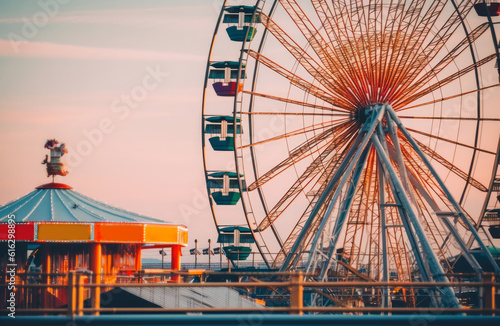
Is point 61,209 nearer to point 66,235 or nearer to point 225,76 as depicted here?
point 66,235

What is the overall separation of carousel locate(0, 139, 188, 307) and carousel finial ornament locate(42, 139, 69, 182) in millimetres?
45

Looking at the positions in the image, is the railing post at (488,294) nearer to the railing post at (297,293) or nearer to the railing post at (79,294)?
the railing post at (297,293)

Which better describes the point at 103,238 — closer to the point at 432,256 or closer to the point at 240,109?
the point at 240,109

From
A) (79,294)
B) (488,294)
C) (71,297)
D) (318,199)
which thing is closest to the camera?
(71,297)

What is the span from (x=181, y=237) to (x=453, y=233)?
14.7 m

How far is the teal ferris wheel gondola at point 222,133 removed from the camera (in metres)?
34.2

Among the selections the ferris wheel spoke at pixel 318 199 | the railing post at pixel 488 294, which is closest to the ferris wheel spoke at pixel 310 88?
the ferris wheel spoke at pixel 318 199

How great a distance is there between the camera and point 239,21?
34406mm

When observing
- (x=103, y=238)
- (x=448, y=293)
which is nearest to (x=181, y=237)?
(x=103, y=238)

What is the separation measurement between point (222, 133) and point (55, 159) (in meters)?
8.81

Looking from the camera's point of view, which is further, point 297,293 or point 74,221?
point 74,221

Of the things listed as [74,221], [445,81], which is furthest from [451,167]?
[74,221]

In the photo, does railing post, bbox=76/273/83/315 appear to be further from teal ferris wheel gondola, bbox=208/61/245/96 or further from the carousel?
teal ferris wheel gondola, bbox=208/61/245/96

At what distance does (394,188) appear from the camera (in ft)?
93.1
